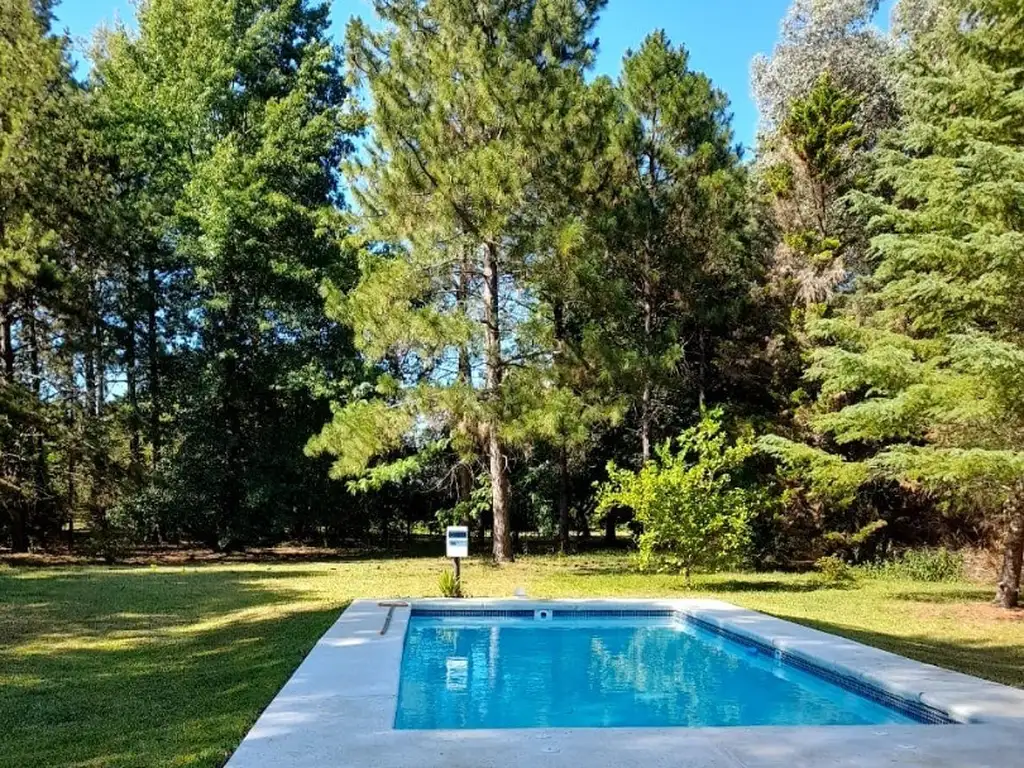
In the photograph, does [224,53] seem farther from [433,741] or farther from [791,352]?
[433,741]

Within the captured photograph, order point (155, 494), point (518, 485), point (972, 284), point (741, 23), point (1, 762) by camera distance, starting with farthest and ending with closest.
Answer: point (518, 485) → point (741, 23) → point (155, 494) → point (972, 284) → point (1, 762)

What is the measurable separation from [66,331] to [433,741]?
689 inches

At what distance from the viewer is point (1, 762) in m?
4.46

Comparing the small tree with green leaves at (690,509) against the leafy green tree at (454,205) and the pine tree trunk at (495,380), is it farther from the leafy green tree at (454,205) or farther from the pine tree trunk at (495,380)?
the pine tree trunk at (495,380)

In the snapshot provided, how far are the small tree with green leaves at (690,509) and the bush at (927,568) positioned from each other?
4.04 meters

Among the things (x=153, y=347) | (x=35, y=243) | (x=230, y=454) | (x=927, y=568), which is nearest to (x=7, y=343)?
(x=35, y=243)

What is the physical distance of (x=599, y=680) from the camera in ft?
24.9

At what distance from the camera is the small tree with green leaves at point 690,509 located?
12.3m

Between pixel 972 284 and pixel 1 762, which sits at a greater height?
pixel 972 284

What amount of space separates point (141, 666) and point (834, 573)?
11600 millimetres

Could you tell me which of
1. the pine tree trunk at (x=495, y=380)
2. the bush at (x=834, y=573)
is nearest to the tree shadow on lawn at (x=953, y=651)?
the bush at (x=834, y=573)

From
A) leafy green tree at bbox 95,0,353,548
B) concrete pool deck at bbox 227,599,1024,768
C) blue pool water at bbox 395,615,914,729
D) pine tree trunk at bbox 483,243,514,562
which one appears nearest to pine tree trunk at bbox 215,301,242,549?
leafy green tree at bbox 95,0,353,548

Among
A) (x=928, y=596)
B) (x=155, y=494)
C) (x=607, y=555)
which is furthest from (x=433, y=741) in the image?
(x=155, y=494)

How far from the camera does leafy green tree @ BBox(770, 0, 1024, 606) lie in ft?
31.8
